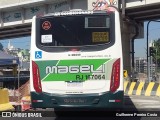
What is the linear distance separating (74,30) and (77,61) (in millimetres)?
876

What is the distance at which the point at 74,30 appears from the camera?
978 cm

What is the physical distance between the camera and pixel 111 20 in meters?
9.70

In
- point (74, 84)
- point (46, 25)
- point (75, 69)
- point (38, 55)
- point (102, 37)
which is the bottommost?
point (74, 84)

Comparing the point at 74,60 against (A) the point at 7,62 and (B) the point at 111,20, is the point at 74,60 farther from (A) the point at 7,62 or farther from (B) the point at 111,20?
(A) the point at 7,62

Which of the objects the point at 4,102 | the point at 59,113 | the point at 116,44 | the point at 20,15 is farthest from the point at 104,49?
the point at 20,15

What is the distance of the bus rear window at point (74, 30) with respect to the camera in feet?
31.8

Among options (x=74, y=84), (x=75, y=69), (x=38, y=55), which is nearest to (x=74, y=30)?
(x=75, y=69)

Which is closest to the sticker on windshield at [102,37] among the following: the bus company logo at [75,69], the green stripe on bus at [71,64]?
the green stripe on bus at [71,64]

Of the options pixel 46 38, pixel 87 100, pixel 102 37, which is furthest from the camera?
pixel 46 38

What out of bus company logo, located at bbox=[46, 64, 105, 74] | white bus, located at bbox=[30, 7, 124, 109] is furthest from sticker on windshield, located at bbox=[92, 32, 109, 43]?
bus company logo, located at bbox=[46, 64, 105, 74]

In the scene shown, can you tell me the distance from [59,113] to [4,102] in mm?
2654

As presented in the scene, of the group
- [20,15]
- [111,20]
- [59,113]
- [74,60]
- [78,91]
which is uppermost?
[20,15]

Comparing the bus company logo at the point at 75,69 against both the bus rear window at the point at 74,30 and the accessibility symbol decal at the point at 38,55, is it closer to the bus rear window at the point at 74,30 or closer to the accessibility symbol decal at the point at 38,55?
the accessibility symbol decal at the point at 38,55

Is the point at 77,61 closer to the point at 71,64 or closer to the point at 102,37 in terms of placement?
the point at 71,64
